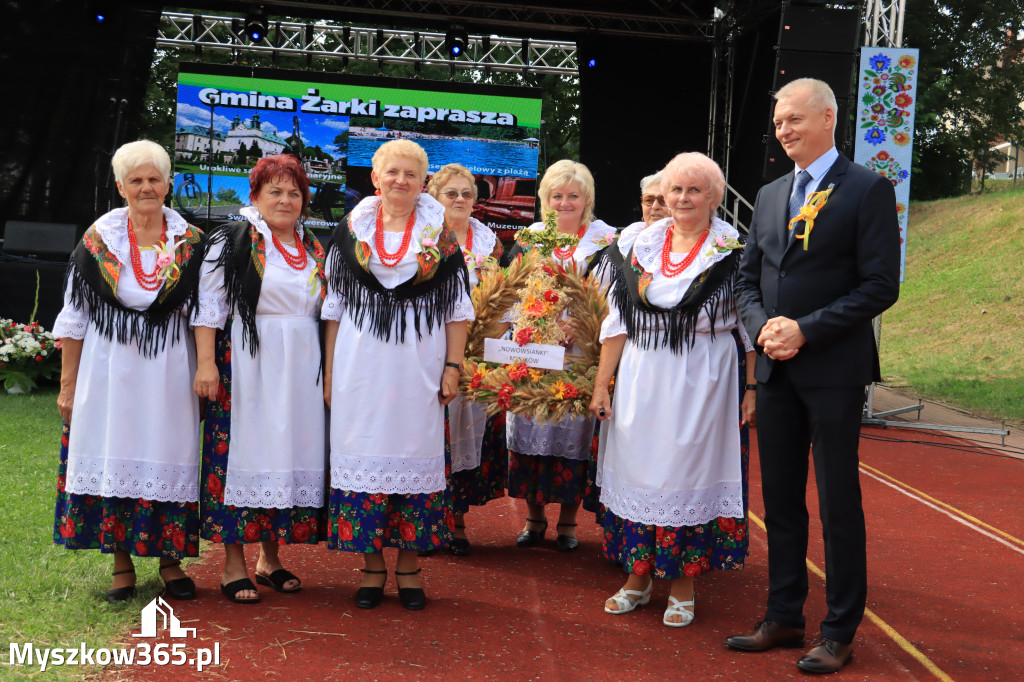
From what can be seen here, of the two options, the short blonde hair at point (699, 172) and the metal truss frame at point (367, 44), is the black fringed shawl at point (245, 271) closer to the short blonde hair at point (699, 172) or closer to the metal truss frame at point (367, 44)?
the short blonde hair at point (699, 172)

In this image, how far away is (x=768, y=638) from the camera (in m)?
3.24

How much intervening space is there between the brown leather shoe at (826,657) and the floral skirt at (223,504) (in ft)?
6.36

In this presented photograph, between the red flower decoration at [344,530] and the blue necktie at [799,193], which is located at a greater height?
the blue necktie at [799,193]

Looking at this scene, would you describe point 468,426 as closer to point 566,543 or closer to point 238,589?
point 566,543

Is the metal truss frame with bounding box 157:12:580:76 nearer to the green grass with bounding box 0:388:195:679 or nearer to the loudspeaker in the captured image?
the loudspeaker

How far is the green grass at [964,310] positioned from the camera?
12.5 meters

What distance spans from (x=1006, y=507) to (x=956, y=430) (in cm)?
310

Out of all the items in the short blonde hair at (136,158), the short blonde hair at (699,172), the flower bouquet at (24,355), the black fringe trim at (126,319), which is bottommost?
the flower bouquet at (24,355)

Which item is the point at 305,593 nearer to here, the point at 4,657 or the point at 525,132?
the point at 4,657

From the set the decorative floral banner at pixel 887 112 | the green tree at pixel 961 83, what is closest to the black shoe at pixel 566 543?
the decorative floral banner at pixel 887 112

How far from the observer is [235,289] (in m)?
3.56

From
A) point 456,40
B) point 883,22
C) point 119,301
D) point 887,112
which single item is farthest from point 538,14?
point 119,301

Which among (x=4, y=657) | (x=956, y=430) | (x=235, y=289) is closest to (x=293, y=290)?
(x=235, y=289)

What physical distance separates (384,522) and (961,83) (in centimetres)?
2738
